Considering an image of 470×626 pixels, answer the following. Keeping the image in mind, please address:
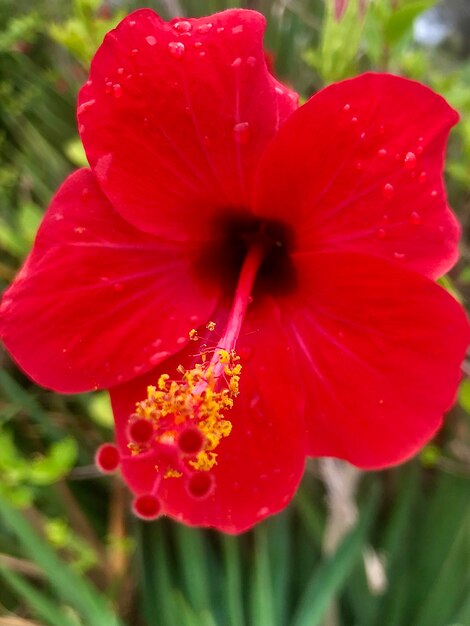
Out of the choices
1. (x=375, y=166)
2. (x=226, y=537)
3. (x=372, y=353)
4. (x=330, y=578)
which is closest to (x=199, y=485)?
(x=372, y=353)

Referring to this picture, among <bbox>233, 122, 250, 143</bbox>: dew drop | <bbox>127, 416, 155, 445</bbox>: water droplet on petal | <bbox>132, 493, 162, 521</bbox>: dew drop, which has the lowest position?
<bbox>132, 493, 162, 521</bbox>: dew drop

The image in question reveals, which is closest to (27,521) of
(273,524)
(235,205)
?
(273,524)

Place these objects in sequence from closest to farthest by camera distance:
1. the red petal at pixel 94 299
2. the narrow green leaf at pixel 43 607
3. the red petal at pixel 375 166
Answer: the red petal at pixel 375 166, the red petal at pixel 94 299, the narrow green leaf at pixel 43 607

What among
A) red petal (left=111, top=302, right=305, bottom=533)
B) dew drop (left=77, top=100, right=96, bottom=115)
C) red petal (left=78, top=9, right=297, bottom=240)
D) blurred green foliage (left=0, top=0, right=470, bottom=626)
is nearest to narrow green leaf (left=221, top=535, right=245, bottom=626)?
blurred green foliage (left=0, top=0, right=470, bottom=626)

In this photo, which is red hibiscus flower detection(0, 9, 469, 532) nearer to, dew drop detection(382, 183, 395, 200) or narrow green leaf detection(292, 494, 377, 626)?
dew drop detection(382, 183, 395, 200)

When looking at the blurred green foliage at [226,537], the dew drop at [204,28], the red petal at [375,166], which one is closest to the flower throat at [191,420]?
the red petal at [375,166]

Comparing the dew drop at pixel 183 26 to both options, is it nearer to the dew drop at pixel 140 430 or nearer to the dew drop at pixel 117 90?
the dew drop at pixel 117 90

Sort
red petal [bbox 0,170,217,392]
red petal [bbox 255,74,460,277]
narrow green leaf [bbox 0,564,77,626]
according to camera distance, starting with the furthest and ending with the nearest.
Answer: narrow green leaf [bbox 0,564,77,626] → red petal [bbox 0,170,217,392] → red petal [bbox 255,74,460,277]
